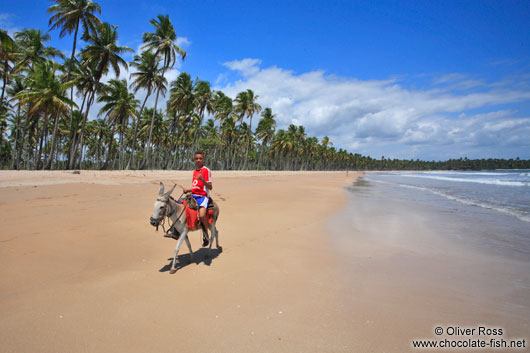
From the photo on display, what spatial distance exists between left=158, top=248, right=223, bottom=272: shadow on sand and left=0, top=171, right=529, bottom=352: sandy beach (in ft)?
0.14

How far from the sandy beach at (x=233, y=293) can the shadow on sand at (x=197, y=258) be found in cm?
4

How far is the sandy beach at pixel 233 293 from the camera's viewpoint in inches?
111

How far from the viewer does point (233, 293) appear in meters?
3.84

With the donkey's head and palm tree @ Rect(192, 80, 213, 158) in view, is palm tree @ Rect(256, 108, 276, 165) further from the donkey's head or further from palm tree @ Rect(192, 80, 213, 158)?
the donkey's head

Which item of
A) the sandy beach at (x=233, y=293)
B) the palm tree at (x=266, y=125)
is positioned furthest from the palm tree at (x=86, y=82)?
the palm tree at (x=266, y=125)

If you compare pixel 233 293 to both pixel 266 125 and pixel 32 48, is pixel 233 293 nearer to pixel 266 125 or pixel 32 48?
pixel 32 48

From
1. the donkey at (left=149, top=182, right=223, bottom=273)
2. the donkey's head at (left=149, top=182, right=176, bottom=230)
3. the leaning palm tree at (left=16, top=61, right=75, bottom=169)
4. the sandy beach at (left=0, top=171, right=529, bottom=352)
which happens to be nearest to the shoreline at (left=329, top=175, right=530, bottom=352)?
the sandy beach at (left=0, top=171, right=529, bottom=352)

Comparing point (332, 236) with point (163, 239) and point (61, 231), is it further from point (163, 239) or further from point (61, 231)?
point (61, 231)

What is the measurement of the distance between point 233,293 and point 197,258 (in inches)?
74.2

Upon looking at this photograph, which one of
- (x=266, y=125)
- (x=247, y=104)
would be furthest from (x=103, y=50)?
(x=266, y=125)

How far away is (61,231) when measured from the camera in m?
6.38

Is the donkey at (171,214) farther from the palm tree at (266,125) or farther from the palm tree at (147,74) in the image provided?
the palm tree at (266,125)

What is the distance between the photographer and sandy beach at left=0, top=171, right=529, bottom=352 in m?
2.83

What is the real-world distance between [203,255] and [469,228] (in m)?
8.83
